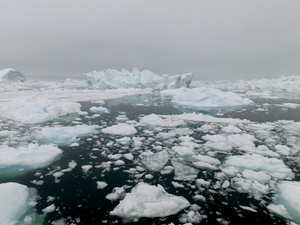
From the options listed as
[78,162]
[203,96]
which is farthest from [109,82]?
[78,162]

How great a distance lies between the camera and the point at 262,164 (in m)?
4.85

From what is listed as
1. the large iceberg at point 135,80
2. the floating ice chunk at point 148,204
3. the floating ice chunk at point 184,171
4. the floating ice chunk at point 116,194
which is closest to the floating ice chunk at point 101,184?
the floating ice chunk at point 116,194

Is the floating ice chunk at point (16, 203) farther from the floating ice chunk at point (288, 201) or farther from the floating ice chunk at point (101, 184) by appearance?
the floating ice chunk at point (288, 201)

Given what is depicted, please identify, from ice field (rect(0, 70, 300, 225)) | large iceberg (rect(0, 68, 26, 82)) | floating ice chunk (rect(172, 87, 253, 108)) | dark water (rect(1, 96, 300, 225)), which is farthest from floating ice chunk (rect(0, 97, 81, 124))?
large iceberg (rect(0, 68, 26, 82))

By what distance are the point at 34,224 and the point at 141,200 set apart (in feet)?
4.67

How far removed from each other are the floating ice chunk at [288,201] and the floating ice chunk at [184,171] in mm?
1381

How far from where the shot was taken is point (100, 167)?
4.74 metres

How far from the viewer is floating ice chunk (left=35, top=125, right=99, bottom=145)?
21.7 ft

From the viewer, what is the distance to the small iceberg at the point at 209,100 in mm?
16391

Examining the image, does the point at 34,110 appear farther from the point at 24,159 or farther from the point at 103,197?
the point at 103,197

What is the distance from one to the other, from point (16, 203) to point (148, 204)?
73.5 inches

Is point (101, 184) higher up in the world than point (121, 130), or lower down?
higher up

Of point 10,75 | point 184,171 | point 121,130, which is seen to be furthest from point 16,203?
point 10,75

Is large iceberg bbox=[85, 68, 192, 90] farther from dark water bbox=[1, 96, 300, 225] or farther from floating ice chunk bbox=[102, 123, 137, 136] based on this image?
dark water bbox=[1, 96, 300, 225]
